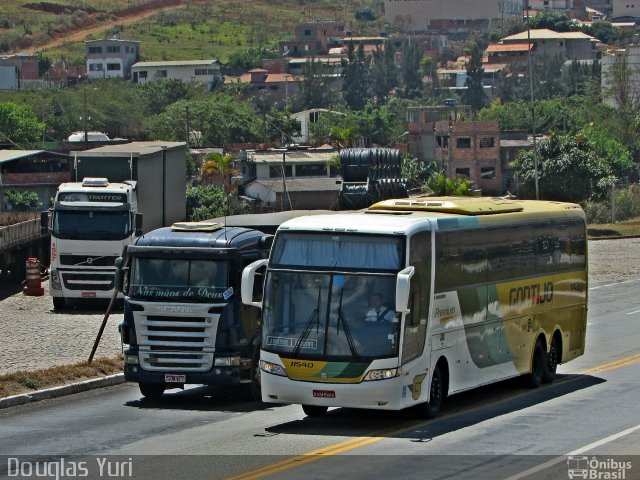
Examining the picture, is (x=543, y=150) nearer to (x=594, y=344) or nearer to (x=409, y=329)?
(x=594, y=344)

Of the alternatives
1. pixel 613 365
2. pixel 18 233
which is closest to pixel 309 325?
pixel 613 365

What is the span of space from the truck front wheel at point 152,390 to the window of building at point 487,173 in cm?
9612

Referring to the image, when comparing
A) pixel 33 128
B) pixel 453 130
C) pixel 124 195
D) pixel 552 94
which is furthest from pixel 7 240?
pixel 552 94

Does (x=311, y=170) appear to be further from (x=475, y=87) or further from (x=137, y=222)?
(x=475, y=87)

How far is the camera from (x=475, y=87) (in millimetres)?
192875

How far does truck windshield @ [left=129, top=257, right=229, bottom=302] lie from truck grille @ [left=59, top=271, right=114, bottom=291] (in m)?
17.1

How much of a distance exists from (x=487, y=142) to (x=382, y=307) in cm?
9968

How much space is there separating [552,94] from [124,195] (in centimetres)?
15926

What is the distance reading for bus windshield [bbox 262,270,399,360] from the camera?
774 inches

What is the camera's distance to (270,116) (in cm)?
15262

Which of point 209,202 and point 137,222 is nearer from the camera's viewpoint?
point 137,222

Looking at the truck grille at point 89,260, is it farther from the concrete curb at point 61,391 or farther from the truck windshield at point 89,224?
the concrete curb at point 61,391

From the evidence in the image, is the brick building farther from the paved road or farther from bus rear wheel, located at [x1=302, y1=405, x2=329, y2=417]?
bus rear wheel, located at [x1=302, y1=405, x2=329, y2=417]

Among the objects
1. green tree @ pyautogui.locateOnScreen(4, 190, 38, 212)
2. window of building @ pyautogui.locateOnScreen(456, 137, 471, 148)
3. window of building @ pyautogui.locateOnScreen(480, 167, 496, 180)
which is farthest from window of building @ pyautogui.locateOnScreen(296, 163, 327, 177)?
window of building @ pyautogui.locateOnScreen(480, 167, 496, 180)
